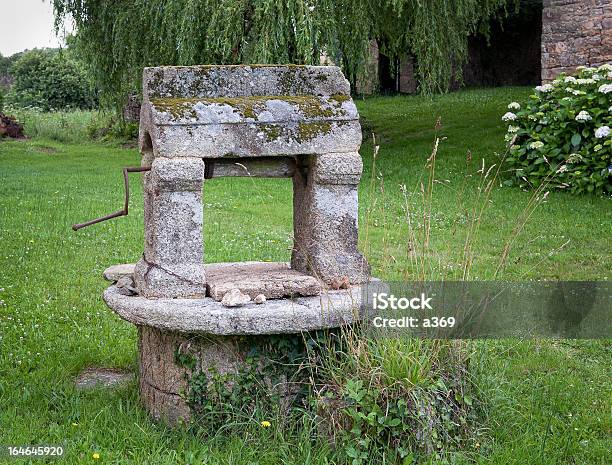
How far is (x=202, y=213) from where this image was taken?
400 cm

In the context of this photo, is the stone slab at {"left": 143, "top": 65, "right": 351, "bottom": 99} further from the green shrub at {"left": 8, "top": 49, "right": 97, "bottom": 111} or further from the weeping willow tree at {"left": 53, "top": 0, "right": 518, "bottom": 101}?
the green shrub at {"left": 8, "top": 49, "right": 97, "bottom": 111}

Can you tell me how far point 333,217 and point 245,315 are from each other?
79cm

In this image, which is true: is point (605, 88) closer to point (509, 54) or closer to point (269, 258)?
point (269, 258)

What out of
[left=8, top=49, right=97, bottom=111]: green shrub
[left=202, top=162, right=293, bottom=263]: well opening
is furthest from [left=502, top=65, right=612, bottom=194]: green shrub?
[left=8, top=49, right=97, bottom=111]: green shrub

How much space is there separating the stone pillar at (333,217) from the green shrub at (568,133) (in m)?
5.93

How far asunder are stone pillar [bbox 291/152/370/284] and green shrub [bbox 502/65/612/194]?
5.93 m

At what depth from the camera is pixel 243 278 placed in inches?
169

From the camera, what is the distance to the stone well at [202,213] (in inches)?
150

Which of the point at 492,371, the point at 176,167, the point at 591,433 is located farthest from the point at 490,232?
the point at 176,167

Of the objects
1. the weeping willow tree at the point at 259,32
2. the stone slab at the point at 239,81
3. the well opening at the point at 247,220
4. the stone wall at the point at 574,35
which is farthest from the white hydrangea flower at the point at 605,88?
the stone slab at the point at 239,81

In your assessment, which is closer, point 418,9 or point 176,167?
point 176,167

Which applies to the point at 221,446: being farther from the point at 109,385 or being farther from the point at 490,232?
the point at 490,232

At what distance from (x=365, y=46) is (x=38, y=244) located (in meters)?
5.41

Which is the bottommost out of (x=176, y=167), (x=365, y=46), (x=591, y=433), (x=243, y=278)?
(x=591, y=433)
